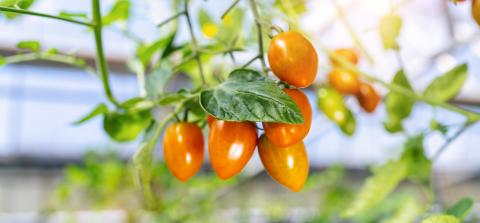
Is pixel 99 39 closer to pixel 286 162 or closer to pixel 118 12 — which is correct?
pixel 118 12

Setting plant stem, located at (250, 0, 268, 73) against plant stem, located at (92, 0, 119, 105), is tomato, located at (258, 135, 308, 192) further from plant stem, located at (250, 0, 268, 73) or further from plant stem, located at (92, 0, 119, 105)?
plant stem, located at (92, 0, 119, 105)

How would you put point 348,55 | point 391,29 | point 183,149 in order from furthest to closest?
point 348,55 < point 391,29 < point 183,149

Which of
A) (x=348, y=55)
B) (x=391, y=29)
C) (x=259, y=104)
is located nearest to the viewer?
(x=259, y=104)

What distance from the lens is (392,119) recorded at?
66 cm

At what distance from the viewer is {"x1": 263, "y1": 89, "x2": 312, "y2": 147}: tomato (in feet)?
1.12

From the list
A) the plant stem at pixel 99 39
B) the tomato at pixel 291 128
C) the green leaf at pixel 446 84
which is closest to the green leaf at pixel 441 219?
the tomato at pixel 291 128

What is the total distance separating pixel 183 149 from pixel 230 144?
0.25 feet

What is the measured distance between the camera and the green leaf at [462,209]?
0.44 metres

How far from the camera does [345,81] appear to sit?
64cm

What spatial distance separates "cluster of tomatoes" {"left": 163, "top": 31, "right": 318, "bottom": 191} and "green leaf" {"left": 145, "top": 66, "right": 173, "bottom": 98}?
139 mm

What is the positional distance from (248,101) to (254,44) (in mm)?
426

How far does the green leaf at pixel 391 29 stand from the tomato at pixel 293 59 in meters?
0.21

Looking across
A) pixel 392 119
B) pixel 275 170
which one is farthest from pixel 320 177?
pixel 275 170

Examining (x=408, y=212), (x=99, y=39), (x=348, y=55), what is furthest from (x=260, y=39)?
(x=408, y=212)
